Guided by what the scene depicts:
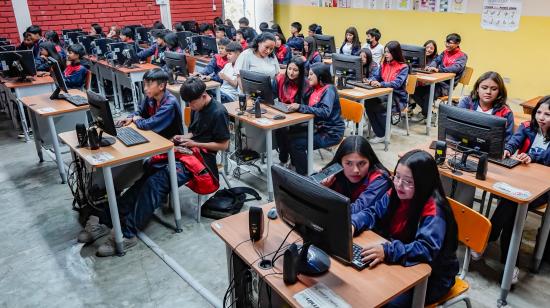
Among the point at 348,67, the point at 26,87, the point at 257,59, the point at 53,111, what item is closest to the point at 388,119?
the point at 348,67

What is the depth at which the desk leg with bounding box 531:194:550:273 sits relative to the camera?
267 cm

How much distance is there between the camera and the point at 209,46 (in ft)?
23.8

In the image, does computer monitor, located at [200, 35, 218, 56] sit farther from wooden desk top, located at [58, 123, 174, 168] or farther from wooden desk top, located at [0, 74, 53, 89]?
wooden desk top, located at [58, 123, 174, 168]

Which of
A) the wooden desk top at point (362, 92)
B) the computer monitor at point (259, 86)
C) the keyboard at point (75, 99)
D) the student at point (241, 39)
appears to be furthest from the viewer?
the student at point (241, 39)

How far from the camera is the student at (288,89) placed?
13.7 feet

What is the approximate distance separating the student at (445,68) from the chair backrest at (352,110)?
187 cm

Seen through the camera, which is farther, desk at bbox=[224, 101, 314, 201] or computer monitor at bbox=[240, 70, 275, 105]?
computer monitor at bbox=[240, 70, 275, 105]

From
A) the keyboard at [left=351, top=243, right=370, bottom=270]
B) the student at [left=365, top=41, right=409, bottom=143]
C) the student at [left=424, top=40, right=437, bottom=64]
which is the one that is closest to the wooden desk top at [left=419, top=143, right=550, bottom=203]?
the keyboard at [left=351, top=243, right=370, bottom=270]

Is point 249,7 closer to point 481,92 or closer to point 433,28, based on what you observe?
point 433,28

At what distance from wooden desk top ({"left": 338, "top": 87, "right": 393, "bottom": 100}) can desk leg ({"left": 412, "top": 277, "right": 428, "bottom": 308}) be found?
300 cm

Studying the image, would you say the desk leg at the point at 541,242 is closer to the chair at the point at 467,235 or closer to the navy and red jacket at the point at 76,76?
the chair at the point at 467,235

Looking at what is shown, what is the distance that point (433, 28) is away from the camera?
7.80m

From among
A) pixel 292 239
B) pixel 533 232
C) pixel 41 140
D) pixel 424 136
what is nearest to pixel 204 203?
pixel 292 239

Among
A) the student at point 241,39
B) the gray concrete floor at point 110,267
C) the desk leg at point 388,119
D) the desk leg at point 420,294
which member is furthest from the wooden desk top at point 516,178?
the student at point 241,39
